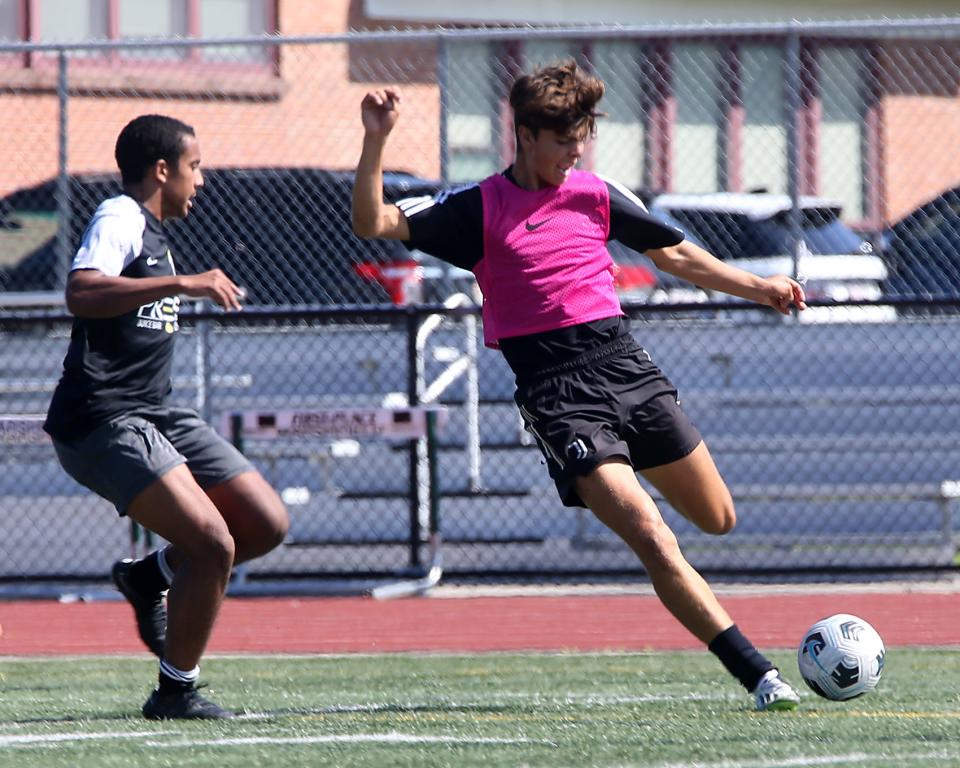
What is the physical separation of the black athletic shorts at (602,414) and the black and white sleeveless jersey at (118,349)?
1.24 meters

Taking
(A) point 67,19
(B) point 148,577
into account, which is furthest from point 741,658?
(A) point 67,19

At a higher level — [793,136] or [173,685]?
[793,136]

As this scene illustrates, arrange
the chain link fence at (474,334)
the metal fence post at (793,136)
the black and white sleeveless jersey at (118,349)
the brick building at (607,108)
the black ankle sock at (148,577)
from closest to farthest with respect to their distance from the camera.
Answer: the black and white sleeveless jersey at (118,349)
the black ankle sock at (148,577)
the metal fence post at (793,136)
the chain link fence at (474,334)
the brick building at (607,108)

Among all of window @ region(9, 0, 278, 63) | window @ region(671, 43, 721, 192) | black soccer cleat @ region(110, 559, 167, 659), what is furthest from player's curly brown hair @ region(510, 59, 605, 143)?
window @ region(9, 0, 278, 63)

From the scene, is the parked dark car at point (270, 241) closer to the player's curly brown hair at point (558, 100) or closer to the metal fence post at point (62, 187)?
the metal fence post at point (62, 187)

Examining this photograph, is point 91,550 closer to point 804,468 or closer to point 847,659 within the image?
point 804,468

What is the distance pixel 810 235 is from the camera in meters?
12.4

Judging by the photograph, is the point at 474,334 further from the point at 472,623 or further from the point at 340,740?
the point at 340,740

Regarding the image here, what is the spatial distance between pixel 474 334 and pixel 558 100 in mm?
5852

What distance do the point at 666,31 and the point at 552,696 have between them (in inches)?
205

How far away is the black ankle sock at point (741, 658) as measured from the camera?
5.68 m

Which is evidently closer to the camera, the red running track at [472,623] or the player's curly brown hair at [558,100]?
the player's curly brown hair at [558,100]

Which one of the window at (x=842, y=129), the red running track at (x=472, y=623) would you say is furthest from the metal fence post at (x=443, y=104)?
the window at (x=842, y=129)

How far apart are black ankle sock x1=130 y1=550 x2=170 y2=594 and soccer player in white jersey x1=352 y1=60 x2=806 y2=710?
1388 mm
